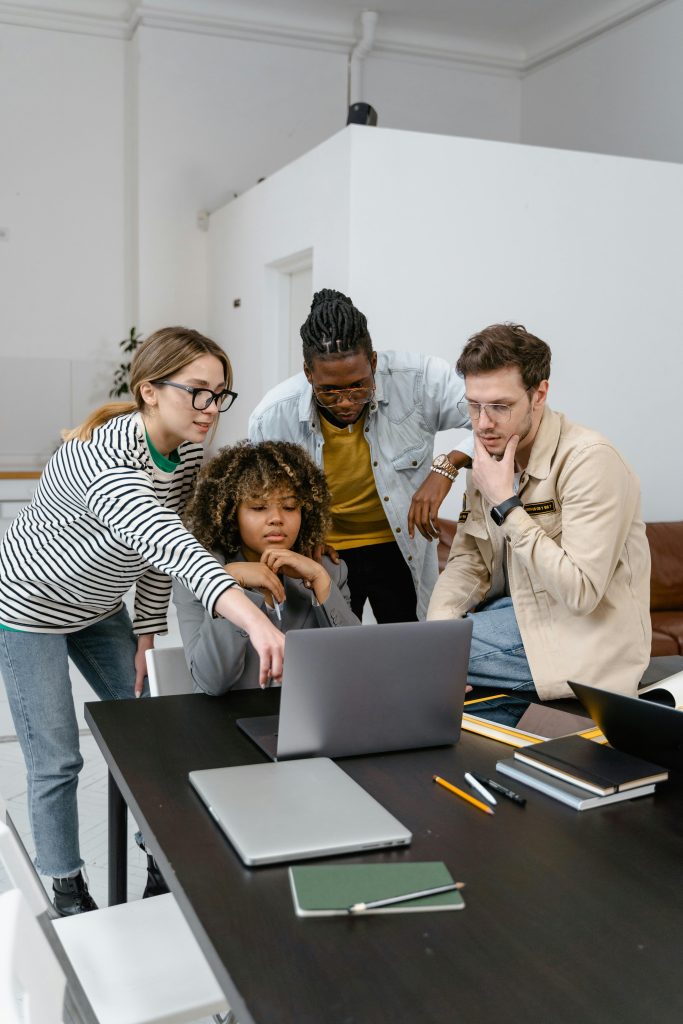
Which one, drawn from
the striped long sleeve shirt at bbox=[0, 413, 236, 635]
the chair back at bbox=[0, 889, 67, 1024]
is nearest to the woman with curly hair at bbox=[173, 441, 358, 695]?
the striped long sleeve shirt at bbox=[0, 413, 236, 635]

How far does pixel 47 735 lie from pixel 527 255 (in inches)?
129

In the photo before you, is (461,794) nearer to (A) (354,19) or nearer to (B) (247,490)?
(B) (247,490)

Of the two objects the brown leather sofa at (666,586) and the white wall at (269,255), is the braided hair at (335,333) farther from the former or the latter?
the brown leather sofa at (666,586)

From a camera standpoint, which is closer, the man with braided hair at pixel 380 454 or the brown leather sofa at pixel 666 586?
the man with braided hair at pixel 380 454

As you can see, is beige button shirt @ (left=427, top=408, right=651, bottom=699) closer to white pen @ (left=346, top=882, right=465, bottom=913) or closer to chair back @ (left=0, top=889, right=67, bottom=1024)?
white pen @ (left=346, top=882, right=465, bottom=913)

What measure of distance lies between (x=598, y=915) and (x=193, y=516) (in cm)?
121

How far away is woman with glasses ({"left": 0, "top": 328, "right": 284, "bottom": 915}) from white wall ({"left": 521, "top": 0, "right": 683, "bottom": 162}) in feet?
15.6

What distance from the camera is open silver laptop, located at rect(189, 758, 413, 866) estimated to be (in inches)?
42.1

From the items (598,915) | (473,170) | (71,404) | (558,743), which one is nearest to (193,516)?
(558,743)

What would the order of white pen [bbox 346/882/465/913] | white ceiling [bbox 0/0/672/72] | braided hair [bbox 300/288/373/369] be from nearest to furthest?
white pen [bbox 346/882/465/913]
braided hair [bbox 300/288/373/369]
white ceiling [bbox 0/0/672/72]

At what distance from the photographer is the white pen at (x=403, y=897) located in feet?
3.14

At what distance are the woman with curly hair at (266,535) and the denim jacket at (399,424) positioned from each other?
402mm

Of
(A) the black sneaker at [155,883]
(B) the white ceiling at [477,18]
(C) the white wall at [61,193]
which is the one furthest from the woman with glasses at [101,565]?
(B) the white ceiling at [477,18]

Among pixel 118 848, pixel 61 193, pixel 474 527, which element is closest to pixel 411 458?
pixel 474 527
